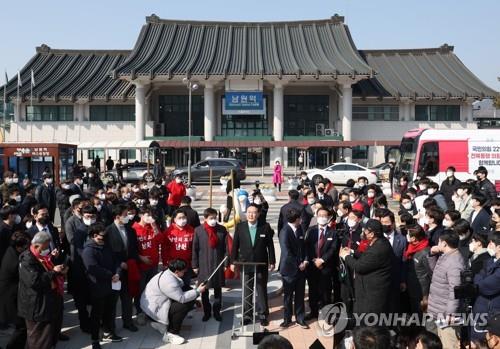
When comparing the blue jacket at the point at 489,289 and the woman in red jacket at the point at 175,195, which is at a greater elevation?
the woman in red jacket at the point at 175,195

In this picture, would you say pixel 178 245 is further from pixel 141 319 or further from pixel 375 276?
pixel 375 276

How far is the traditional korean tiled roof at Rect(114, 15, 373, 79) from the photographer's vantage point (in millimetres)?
38781

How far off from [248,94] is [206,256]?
32.9 metres

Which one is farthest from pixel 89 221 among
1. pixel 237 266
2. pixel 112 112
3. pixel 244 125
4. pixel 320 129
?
pixel 320 129

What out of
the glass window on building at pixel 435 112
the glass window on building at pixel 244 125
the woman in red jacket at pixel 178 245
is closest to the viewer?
the woman in red jacket at pixel 178 245

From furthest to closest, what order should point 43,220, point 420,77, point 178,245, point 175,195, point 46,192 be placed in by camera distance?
point 420,77 < point 175,195 < point 46,192 < point 178,245 < point 43,220

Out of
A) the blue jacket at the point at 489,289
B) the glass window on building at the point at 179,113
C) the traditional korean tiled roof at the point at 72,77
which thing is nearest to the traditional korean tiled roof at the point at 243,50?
the traditional korean tiled roof at the point at 72,77

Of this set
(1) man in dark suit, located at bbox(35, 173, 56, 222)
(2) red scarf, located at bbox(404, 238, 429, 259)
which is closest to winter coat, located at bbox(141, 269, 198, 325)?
(2) red scarf, located at bbox(404, 238, 429, 259)

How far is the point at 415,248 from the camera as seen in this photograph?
7043 millimetres

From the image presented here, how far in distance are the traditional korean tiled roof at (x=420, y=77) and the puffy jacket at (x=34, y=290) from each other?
37989mm

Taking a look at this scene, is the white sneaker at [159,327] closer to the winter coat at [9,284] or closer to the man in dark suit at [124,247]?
the man in dark suit at [124,247]

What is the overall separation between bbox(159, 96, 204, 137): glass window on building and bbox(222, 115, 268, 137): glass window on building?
7.21ft

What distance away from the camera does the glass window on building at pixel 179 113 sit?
145 feet

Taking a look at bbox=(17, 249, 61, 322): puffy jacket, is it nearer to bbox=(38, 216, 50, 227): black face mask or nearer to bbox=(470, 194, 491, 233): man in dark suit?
bbox=(38, 216, 50, 227): black face mask
